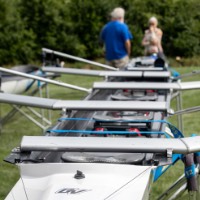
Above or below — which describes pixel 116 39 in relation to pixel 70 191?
above

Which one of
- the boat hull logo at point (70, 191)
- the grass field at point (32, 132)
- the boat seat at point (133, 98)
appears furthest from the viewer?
the grass field at point (32, 132)

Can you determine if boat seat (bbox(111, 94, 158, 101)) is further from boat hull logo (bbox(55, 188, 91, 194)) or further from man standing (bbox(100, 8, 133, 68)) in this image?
man standing (bbox(100, 8, 133, 68))

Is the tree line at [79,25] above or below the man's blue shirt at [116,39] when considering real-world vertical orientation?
above

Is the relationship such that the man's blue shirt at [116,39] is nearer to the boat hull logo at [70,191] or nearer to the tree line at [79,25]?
the boat hull logo at [70,191]

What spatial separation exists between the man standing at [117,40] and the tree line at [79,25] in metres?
7.99

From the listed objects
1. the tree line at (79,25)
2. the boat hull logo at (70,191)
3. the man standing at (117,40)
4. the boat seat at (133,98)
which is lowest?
the boat hull logo at (70,191)

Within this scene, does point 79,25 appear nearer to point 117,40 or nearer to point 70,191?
point 117,40

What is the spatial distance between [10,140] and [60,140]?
4185 millimetres

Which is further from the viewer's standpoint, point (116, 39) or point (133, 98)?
point (116, 39)

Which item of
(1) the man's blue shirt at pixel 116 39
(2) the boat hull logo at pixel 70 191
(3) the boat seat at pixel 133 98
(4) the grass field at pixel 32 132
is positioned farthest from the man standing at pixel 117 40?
(2) the boat hull logo at pixel 70 191

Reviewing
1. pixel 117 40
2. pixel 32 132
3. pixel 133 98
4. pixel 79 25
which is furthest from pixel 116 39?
pixel 79 25

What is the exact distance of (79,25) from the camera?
17.9 metres

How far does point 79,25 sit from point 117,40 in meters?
9.15

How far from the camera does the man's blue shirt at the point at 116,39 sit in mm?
8844
